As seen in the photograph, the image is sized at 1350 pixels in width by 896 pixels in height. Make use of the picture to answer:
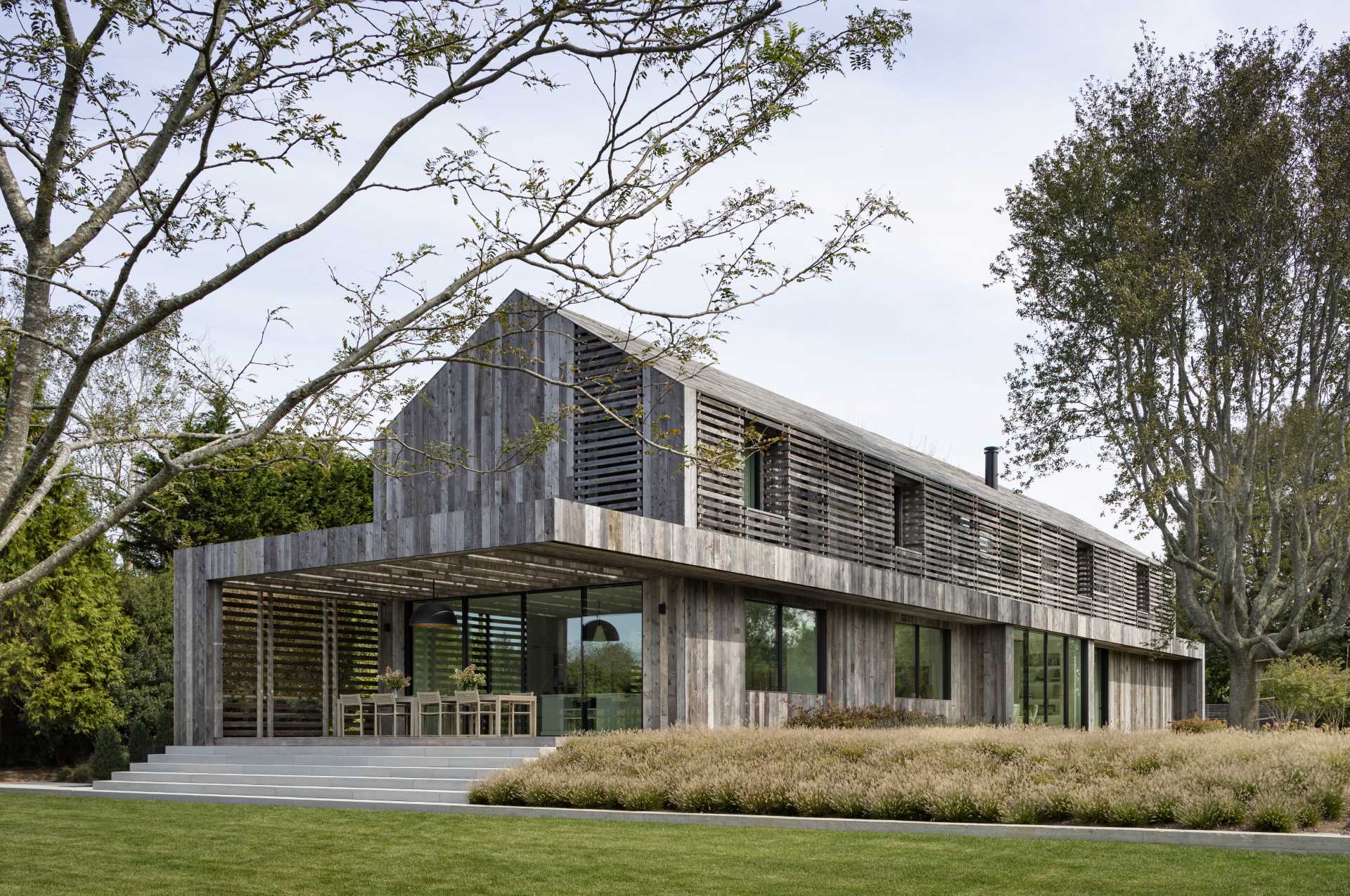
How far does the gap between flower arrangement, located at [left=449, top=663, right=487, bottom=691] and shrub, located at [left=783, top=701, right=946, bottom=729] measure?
4.41 metres

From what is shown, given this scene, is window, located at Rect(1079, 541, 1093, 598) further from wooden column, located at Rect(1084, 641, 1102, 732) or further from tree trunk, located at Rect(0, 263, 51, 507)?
tree trunk, located at Rect(0, 263, 51, 507)

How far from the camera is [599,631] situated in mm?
17797

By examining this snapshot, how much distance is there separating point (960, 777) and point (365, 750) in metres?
7.67

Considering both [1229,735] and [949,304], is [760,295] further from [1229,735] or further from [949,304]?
[949,304]


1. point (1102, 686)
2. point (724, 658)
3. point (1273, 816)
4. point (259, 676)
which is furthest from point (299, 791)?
point (1102, 686)

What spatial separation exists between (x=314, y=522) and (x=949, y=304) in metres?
18.0

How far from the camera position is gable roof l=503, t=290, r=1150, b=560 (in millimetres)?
18344

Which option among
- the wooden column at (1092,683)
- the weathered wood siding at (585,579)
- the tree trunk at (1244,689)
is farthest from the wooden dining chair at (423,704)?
the wooden column at (1092,683)

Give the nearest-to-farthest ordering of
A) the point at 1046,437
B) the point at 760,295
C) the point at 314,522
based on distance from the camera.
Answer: the point at 760,295 → the point at 1046,437 → the point at 314,522

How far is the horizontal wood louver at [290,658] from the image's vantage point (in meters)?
18.7

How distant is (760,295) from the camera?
7934mm

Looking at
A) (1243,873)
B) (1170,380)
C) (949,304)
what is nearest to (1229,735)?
(1243,873)

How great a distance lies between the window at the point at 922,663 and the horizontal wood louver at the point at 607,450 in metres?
6.59

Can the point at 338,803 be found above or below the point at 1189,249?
below
